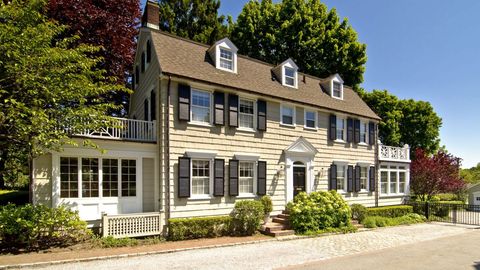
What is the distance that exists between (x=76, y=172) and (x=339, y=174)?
15022 mm

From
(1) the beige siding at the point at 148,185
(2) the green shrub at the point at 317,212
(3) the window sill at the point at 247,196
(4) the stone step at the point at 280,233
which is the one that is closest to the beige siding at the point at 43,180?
(1) the beige siding at the point at 148,185

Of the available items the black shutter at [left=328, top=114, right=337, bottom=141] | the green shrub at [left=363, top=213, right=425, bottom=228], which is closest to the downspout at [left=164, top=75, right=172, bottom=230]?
the black shutter at [left=328, top=114, right=337, bottom=141]

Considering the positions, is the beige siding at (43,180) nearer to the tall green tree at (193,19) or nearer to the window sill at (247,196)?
the window sill at (247,196)

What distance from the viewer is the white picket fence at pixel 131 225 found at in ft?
37.2

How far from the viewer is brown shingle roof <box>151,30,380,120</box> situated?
45.6 feet

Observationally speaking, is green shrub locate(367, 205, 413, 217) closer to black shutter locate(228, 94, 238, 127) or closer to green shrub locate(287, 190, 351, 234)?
green shrub locate(287, 190, 351, 234)

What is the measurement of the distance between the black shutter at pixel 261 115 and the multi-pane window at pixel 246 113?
0.33 meters

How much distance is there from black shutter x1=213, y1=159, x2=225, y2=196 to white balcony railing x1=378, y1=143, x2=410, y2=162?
1372 centimetres

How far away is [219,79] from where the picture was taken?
578 inches

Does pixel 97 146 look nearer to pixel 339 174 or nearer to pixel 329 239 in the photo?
pixel 329 239

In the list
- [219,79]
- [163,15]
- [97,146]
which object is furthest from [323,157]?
[163,15]

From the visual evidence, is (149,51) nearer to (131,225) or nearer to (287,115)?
(287,115)

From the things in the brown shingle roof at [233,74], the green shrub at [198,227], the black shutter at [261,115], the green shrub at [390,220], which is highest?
the brown shingle roof at [233,74]

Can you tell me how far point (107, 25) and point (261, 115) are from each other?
1175 cm
